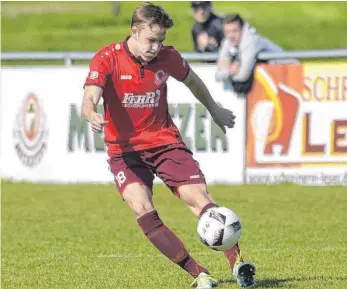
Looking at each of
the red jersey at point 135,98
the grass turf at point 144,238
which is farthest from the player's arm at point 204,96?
the grass turf at point 144,238

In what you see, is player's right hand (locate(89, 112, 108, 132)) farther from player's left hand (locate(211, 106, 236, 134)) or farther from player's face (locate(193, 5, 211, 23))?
player's face (locate(193, 5, 211, 23))

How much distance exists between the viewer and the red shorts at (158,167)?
8.15 metres

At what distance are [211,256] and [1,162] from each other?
734 centimetres

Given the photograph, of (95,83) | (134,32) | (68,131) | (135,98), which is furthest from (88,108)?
(68,131)

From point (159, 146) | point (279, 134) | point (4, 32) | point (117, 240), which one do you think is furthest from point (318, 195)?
point (4, 32)

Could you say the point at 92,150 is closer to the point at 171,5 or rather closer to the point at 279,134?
the point at 279,134

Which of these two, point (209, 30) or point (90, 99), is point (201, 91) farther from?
point (209, 30)

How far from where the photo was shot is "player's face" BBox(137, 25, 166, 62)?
25.7 feet

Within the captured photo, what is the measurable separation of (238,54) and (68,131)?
9.19ft

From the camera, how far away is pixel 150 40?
7875 mm

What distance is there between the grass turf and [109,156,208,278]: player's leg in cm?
23

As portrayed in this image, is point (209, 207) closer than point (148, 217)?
Yes

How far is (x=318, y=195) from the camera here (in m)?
14.1

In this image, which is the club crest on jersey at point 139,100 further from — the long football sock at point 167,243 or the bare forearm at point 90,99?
the long football sock at point 167,243
